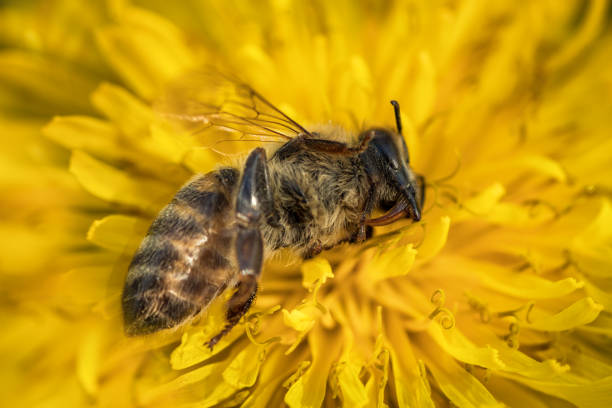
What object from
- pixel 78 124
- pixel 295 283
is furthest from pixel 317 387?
pixel 78 124

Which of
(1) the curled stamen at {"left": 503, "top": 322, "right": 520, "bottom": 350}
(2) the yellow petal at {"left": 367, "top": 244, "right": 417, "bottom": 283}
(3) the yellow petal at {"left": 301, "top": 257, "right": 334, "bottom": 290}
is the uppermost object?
(3) the yellow petal at {"left": 301, "top": 257, "right": 334, "bottom": 290}

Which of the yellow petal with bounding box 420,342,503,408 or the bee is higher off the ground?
the bee

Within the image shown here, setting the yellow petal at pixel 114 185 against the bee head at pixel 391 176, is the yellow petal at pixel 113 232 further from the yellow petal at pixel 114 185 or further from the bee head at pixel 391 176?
the bee head at pixel 391 176

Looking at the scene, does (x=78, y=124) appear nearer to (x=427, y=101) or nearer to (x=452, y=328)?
(x=427, y=101)

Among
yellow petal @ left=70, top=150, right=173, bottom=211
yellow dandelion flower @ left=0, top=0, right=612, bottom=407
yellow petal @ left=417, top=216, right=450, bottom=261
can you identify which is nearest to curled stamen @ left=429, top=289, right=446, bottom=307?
yellow dandelion flower @ left=0, top=0, right=612, bottom=407

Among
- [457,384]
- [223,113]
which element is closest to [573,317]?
[457,384]

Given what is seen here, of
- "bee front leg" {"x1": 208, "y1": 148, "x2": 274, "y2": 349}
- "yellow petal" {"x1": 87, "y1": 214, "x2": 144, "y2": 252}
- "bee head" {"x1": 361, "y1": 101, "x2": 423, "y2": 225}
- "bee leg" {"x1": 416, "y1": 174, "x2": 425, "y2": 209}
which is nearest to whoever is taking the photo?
"bee front leg" {"x1": 208, "y1": 148, "x2": 274, "y2": 349}

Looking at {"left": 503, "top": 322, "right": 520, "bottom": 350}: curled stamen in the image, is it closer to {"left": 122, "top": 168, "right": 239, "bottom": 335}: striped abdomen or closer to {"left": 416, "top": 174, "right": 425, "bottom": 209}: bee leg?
{"left": 416, "top": 174, "right": 425, "bottom": 209}: bee leg

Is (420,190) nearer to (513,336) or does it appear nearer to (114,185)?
(513,336)
